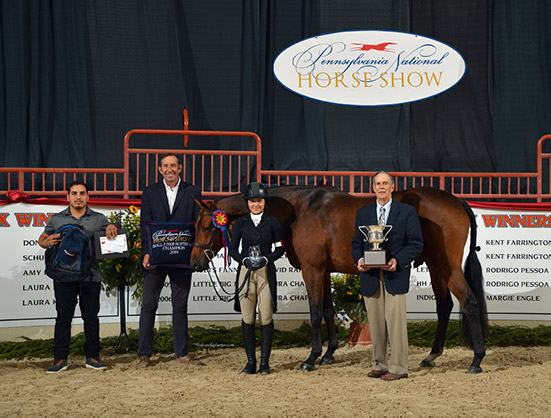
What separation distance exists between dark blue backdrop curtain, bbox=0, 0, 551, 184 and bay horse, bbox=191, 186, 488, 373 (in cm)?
224

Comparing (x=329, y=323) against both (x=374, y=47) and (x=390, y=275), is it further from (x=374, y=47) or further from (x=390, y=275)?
(x=374, y=47)

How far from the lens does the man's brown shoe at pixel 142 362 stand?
5350mm

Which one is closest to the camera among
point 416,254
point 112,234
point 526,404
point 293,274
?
point 526,404

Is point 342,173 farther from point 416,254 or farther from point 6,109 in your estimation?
point 6,109

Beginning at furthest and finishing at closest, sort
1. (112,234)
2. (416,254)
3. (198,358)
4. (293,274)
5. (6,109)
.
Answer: (6,109), (293,274), (198,358), (112,234), (416,254)

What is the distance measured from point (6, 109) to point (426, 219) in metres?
5.35

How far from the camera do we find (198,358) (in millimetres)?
5859

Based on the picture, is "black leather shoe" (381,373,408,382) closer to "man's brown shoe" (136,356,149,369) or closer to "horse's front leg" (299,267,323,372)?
"horse's front leg" (299,267,323,372)

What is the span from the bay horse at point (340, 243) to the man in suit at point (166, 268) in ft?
0.66

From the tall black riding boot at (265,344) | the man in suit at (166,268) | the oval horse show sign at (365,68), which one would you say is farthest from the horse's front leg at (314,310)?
the oval horse show sign at (365,68)

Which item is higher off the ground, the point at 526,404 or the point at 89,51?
the point at 89,51

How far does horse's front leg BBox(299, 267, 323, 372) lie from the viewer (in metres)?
5.27

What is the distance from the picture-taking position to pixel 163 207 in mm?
5375

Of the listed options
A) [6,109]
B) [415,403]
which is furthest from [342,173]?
[6,109]
